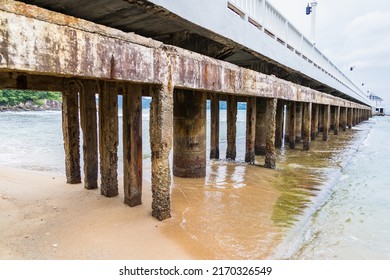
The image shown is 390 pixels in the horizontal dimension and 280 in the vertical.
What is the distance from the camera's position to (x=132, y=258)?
10.3 feet

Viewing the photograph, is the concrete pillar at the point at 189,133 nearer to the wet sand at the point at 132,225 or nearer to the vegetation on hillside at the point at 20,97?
the wet sand at the point at 132,225

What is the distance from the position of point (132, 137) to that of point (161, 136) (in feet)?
2.43

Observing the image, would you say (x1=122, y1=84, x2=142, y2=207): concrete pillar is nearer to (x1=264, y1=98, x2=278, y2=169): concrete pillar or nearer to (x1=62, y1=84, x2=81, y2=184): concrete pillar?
(x1=62, y1=84, x2=81, y2=184): concrete pillar

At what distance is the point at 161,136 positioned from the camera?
3.74 metres

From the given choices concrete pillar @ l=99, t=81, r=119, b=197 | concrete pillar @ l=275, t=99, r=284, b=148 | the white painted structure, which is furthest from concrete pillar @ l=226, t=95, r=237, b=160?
concrete pillar @ l=99, t=81, r=119, b=197

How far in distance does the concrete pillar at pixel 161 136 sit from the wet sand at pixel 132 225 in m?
0.47

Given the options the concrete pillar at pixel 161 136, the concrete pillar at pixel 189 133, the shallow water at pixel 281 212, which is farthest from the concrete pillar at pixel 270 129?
the concrete pillar at pixel 161 136

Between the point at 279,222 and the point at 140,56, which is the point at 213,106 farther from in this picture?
the point at 140,56

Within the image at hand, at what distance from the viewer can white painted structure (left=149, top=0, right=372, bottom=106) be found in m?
4.04

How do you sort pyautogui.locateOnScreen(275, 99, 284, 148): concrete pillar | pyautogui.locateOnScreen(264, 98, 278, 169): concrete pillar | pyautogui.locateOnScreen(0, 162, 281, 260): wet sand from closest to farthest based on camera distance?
pyautogui.locateOnScreen(0, 162, 281, 260): wet sand
pyautogui.locateOnScreen(264, 98, 278, 169): concrete pillar
pyautogui.locateOnScreen(275, 99, 284, 148): concrete pillar

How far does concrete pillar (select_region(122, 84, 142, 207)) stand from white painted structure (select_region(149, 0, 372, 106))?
132 centimetres

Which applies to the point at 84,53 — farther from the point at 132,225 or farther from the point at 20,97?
the point at 20,97

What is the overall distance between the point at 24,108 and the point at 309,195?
6744cm
